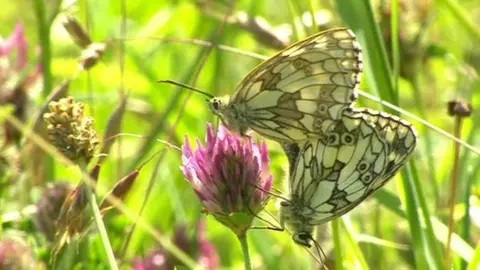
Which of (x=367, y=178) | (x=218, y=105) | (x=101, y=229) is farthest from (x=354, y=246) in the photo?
(x=101, y=229)

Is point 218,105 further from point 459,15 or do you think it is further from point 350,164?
point 459,15

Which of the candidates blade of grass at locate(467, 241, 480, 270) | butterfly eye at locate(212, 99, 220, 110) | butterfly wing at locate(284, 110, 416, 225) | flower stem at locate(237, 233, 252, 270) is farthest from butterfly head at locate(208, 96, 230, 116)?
blade of grass at locate(467, 241, 480, 270)

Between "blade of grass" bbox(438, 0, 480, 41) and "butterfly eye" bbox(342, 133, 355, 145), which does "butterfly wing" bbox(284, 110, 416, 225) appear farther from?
"blade of grass" bbox(438, 0, 480, 41)

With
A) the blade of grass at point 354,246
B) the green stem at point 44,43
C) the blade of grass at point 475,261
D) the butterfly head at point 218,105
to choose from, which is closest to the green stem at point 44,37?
the green stem at point 44,43

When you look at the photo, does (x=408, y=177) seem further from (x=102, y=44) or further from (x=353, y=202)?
(x=102, y=44)

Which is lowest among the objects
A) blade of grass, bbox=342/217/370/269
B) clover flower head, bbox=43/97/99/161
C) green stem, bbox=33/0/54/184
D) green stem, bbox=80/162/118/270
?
blade of grass, bbox=342/217/370/269

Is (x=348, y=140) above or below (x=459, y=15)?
below

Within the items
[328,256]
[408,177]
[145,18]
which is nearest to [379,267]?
[328,256]
